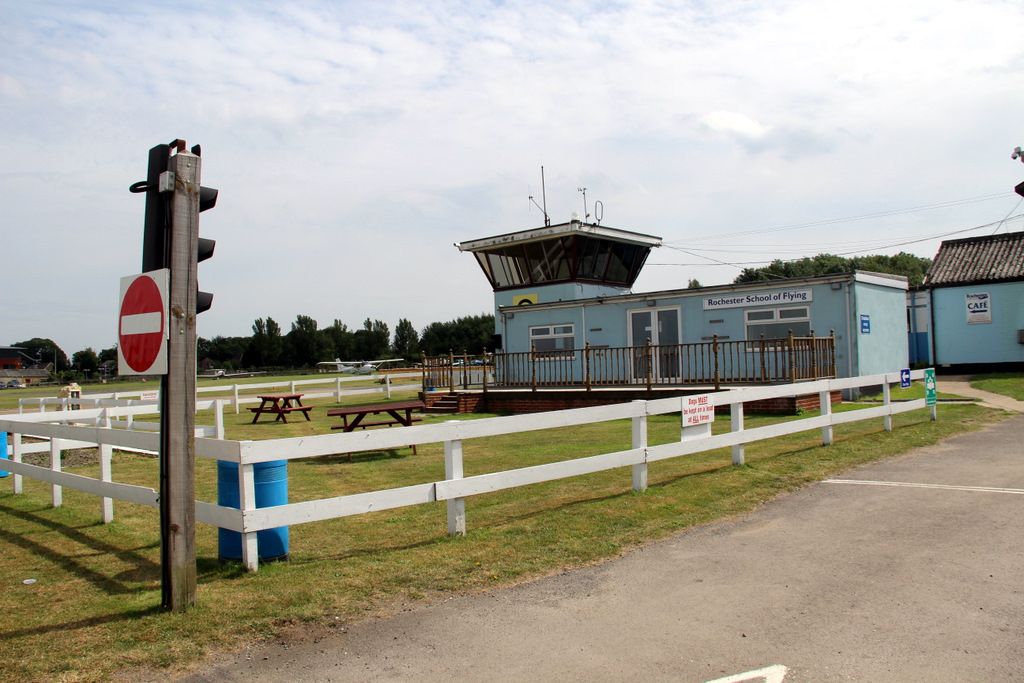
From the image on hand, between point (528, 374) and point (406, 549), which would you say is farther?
point (528, 374)

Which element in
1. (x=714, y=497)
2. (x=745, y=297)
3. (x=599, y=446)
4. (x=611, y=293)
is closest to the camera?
(x=714, y=497)

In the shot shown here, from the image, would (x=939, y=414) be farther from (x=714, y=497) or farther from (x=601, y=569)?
(x=601, y=569)

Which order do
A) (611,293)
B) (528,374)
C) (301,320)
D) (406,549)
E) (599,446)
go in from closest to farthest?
(406,549) → (599,446) → (528,374) → (611,293) → (301,320)

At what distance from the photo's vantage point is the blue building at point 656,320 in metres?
19.7

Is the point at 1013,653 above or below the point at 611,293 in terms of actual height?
below

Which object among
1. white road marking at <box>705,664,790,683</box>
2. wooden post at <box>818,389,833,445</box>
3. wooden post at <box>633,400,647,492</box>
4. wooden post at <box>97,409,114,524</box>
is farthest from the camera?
wooden post at <box>818,389,833,445</box>

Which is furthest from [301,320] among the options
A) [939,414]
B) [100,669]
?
[100,669]

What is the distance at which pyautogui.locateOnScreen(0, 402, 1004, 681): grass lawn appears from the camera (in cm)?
492

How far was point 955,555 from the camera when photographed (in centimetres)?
619

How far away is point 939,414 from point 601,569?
1272cm

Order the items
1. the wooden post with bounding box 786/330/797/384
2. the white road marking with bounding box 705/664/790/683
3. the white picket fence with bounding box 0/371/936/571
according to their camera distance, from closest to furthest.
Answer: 1. the white road marking with bounding box 705/664/790/683
2. the white picket fence with bounding box 0/371/936/571
3. the wooden post with bounding box 786/330/797/384

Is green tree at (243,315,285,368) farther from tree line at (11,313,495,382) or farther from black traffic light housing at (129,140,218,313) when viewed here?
black traffic light housing at (129,140,218,313)

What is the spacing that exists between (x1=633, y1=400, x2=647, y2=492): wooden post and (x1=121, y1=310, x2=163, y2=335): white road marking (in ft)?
17.2

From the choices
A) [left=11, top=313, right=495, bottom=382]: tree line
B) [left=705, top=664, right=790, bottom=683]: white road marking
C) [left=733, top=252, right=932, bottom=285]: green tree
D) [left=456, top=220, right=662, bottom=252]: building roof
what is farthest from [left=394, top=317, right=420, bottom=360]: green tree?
[left=705, top=664, right=790, bottom=683]: white road marking
